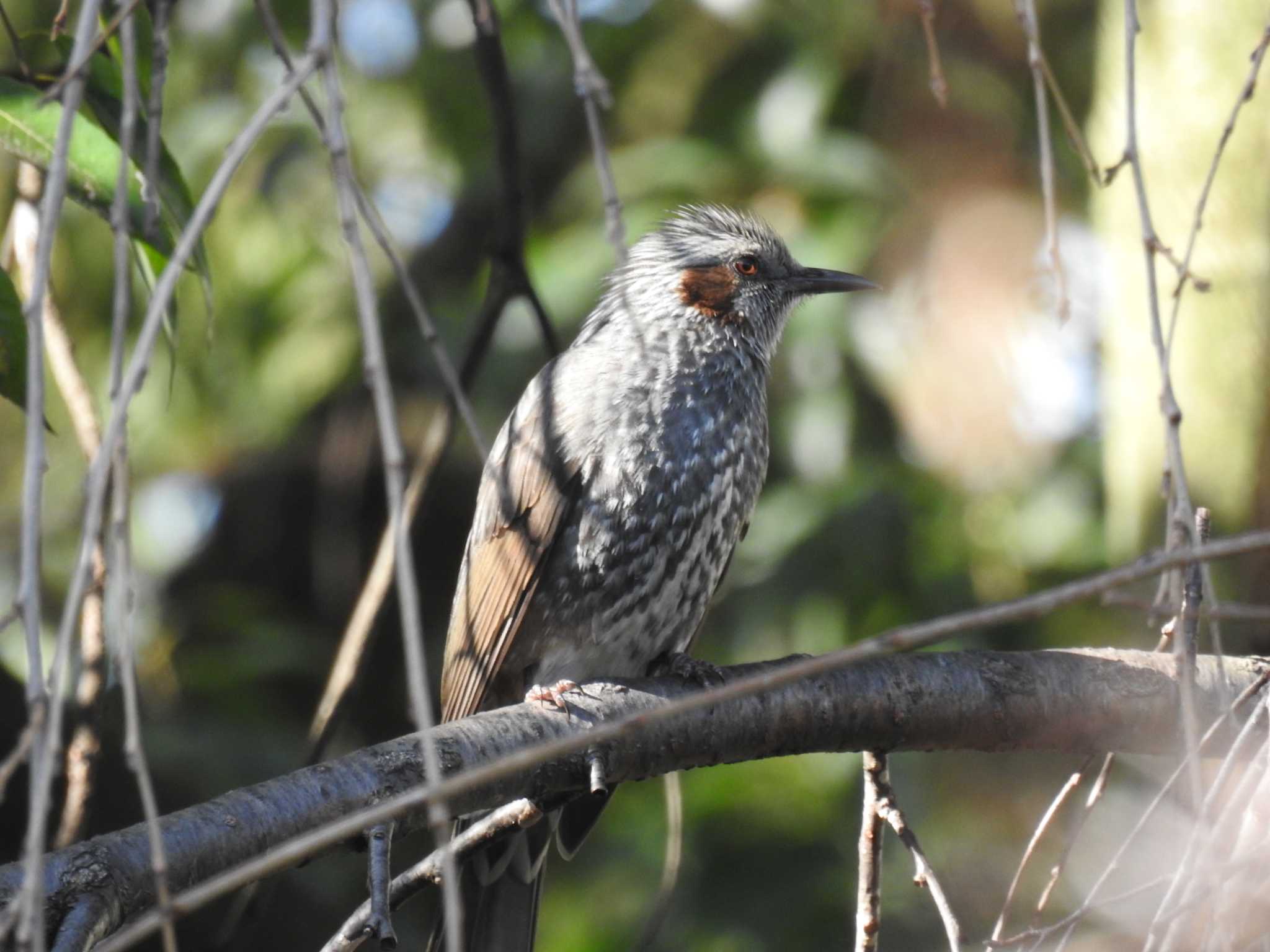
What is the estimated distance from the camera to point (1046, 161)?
6.67 ft

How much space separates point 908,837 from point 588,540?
131cm

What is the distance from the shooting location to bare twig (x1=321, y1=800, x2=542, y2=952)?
6.74ft

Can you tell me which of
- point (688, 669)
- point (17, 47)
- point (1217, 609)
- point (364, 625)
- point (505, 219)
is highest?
point (17, 47)

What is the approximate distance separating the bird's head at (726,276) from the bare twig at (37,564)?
2711 millimetres

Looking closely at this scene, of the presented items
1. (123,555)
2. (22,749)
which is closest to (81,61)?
(123,555)

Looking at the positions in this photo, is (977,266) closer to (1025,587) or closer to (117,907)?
(1025,587)

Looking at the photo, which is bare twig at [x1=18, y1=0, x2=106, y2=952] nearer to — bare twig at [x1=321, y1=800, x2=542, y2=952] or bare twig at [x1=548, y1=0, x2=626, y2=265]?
bare twig at [x1=321, y1=800, x2=542, y2=952]

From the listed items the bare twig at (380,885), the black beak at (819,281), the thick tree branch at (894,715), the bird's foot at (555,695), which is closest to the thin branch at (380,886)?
the bare twig at (380,885)

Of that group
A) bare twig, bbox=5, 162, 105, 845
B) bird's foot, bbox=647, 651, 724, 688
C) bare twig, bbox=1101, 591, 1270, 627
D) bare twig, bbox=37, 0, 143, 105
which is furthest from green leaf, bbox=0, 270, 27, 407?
bare twig, bbox=1101, 591, 1270, 627

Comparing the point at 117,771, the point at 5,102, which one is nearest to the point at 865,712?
the point at 5,102

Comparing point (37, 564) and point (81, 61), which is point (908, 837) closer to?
point (37, 564)

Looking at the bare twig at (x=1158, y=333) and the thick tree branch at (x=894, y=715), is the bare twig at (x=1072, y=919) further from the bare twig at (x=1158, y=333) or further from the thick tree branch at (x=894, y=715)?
the thick tree branch at (x=894, y=715)

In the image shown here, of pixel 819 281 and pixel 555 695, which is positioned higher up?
pixel 819 281

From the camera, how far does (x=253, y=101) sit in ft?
20.8
